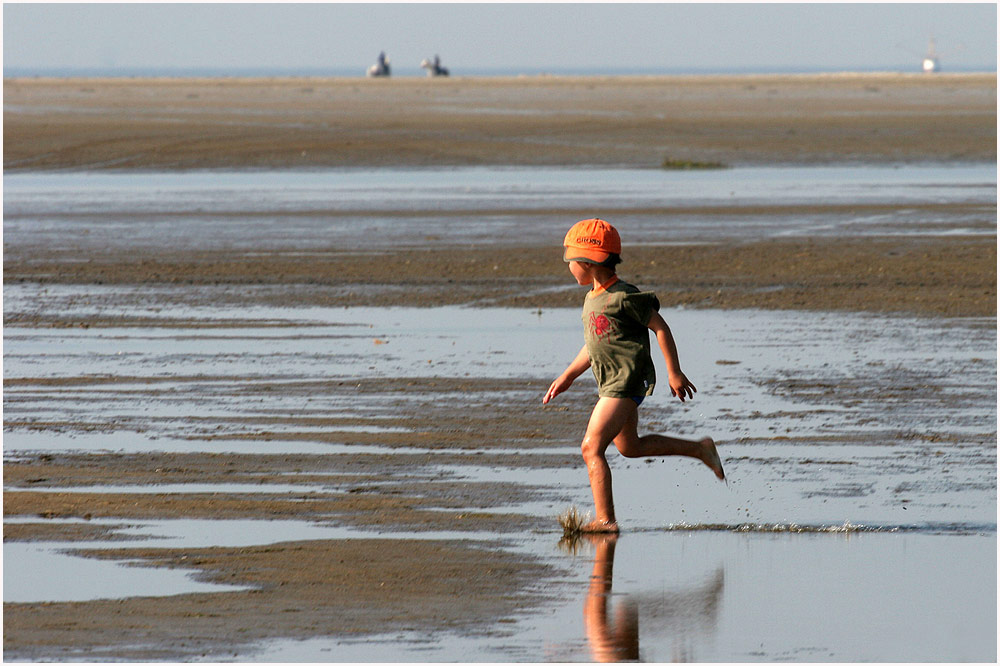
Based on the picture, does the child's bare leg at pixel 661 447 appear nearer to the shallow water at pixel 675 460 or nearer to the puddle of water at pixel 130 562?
the shallow water at pixel 675 460

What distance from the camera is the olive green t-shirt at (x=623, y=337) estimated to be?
6.82 meters

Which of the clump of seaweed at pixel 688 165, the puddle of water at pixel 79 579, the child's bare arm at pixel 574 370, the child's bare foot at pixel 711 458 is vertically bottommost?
the puddle of water at pixel 79 579

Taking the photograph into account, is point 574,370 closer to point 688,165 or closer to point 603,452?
point 603,452

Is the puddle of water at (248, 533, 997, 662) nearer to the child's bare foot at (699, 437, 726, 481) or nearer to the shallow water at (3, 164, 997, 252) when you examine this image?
the child's bare foot at (699, 437, 726, 481)

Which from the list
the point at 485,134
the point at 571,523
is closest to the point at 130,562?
the point at 571,523

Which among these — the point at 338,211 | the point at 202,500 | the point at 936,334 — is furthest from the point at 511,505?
the point at 338,211

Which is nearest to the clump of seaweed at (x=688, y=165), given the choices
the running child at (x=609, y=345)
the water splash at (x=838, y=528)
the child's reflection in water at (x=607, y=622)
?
the running child at (x=609, y=345)

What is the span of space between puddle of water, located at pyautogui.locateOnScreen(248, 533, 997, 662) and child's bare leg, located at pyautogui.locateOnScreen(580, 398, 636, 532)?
131 millimetres

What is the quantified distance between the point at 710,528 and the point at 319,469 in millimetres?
2036

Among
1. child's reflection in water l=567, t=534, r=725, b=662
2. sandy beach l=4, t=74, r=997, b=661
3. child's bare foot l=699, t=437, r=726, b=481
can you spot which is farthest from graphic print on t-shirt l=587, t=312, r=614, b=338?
child's reflection in water l=567, t=534, r=725, b=662

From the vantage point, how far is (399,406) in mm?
9430

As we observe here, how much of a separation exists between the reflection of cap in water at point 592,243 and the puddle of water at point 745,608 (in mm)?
1187

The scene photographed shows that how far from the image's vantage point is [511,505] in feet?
23.4

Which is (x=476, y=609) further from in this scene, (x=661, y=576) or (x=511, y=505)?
(x=511, y=505)
